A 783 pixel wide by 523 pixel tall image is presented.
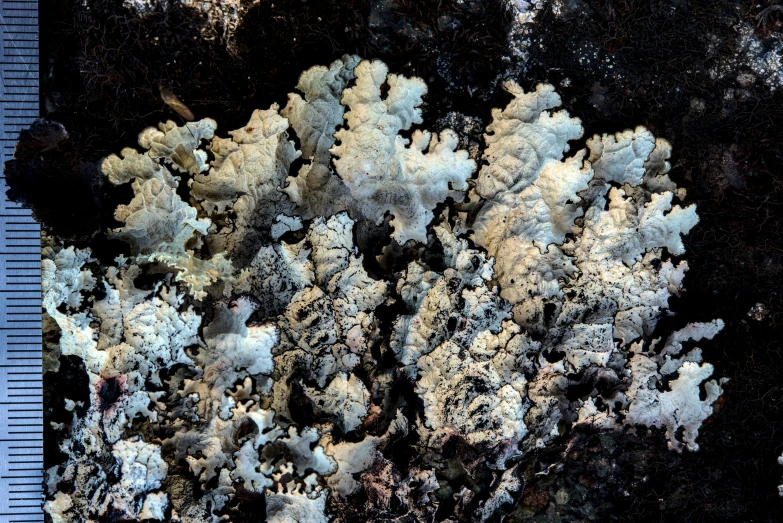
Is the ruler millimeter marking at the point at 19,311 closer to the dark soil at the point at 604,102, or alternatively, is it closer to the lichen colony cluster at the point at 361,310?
the dark soil at the point at 604,102

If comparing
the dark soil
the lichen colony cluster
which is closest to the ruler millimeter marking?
the dark soil

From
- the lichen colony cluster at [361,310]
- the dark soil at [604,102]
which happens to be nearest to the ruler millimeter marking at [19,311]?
the dark soil at [604,102]

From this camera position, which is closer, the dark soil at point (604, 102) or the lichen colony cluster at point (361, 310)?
the lichen colony cluster at point (361, 310)

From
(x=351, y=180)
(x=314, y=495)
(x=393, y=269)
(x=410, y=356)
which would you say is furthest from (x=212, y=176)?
(x=314, y=495)

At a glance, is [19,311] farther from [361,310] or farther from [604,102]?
[604,102]

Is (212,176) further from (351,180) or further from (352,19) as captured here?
(352,19)
